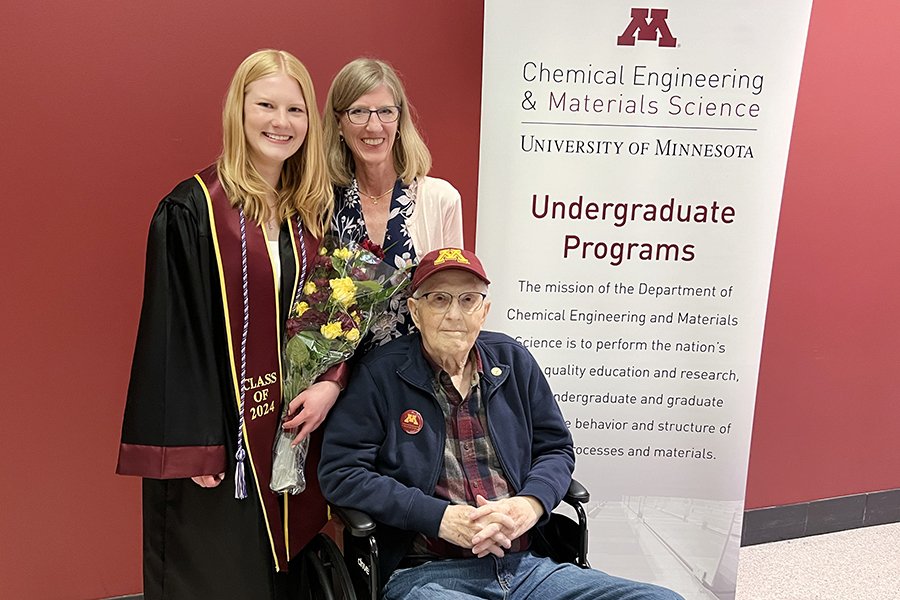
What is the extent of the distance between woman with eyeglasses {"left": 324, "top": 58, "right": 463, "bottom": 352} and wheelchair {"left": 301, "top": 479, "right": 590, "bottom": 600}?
51 cm

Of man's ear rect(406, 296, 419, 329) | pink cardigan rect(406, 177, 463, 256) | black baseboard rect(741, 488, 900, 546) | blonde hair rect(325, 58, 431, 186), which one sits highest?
blonde hair rect(325, 58, 431, 186)

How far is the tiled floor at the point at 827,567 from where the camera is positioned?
2951 millimetres

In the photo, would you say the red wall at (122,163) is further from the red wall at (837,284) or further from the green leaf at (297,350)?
the green leaf at (297,350)

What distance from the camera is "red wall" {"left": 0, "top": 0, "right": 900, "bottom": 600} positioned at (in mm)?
2281

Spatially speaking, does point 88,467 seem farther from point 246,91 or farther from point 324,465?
point 246,91

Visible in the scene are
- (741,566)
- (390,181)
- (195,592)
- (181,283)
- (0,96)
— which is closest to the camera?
(181,283)

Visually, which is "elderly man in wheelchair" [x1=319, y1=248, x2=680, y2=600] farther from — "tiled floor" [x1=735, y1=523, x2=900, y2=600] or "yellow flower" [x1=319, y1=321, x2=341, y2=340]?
"tiled floor" [x1=735, y1=523, x2=900, y2=600]

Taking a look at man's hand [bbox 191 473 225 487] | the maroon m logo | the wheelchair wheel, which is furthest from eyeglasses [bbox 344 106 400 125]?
the wheelchair wheel

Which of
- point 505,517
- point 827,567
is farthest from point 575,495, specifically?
point 827,567

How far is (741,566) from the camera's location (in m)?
3.15

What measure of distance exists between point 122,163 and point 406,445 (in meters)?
1.32

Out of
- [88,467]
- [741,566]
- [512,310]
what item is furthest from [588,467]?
[88,467]

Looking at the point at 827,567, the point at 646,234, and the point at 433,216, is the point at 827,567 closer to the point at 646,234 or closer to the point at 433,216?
the point at 646,234

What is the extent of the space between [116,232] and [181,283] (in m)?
0.80
